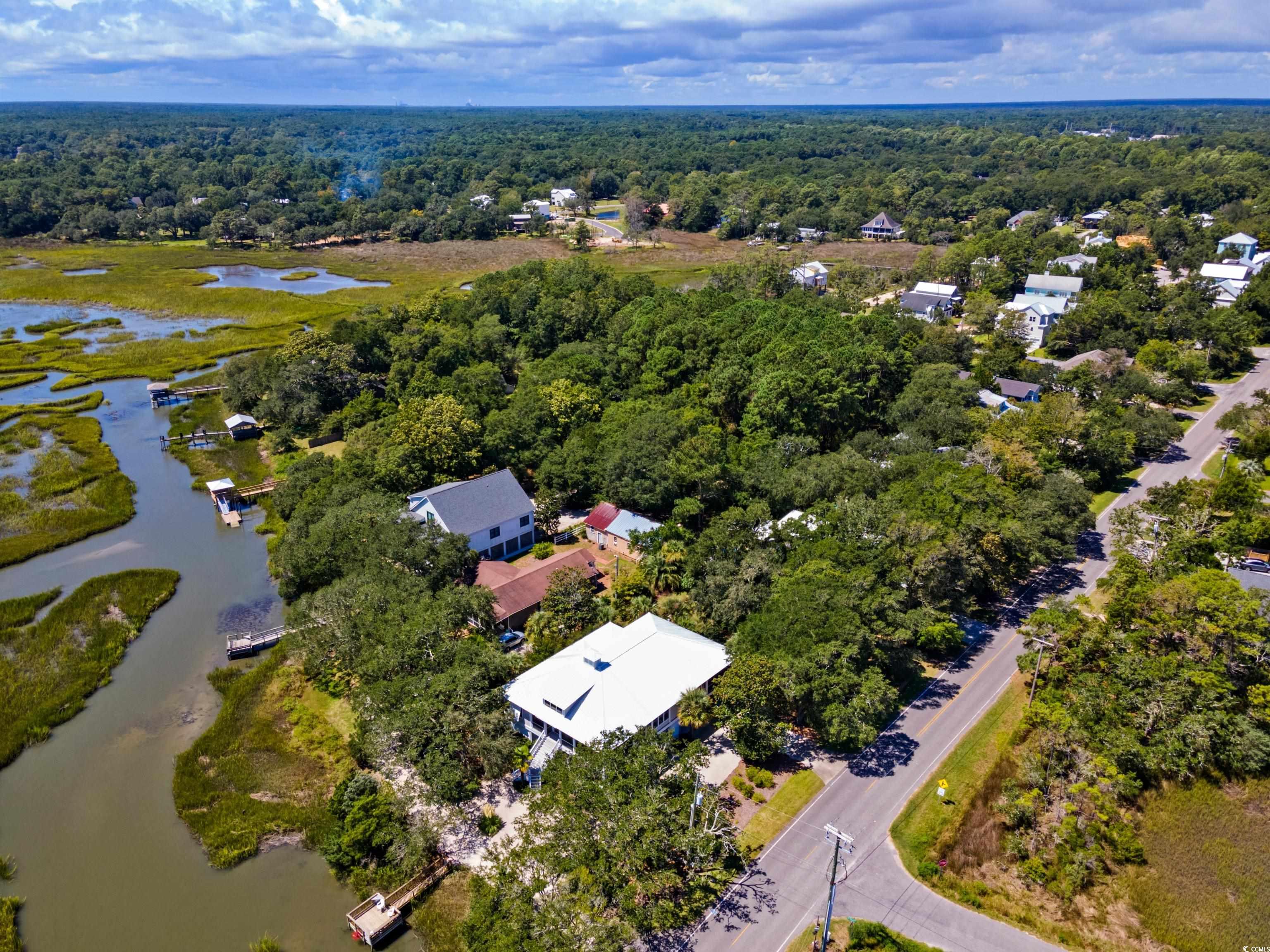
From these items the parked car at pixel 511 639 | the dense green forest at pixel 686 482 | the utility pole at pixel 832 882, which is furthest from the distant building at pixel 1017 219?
the utility pole at pixel 832 882

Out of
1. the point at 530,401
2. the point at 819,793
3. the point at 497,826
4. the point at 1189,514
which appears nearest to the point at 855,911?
the point at 819,793

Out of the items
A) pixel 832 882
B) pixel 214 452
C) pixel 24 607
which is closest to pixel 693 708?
pixel 832 882

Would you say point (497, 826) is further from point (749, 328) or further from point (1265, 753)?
point (749, 328)

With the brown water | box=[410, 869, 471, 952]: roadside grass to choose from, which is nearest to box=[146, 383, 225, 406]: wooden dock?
the brown water

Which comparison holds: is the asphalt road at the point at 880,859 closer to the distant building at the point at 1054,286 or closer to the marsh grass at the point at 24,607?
the marsh grass at the point at 24,607

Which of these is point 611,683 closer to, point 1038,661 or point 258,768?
point 258,768

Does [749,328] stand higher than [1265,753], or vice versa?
[749,328]

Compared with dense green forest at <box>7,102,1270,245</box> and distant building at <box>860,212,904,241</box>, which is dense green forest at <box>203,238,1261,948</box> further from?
dense green forest at <box>7,102,1270,245</box>
